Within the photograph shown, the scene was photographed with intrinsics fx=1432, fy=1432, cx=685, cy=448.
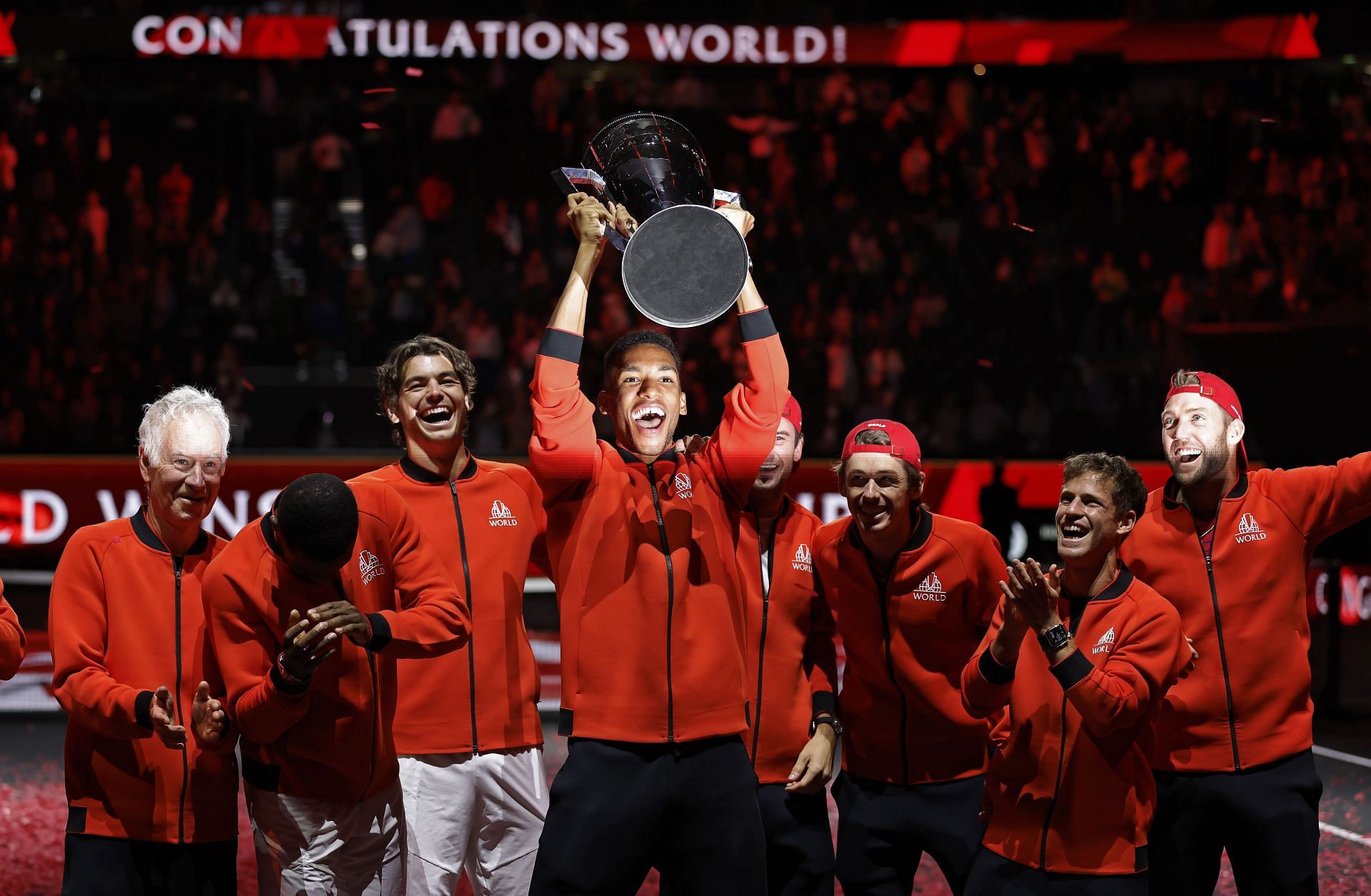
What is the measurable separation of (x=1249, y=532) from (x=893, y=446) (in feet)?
4.05

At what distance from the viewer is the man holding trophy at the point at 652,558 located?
3771 millimetres

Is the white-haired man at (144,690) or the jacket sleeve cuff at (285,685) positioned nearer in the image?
the jacket sleeve cuff at (285,685)

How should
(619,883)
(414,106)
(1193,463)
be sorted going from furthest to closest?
(414,106) → (1193,463) → (619,883)

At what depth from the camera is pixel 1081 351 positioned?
1644cm

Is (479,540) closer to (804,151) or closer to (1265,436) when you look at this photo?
(1265,436)

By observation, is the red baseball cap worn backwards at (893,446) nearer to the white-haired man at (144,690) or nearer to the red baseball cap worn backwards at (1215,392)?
the red baseball cap worn backwards at (1215,392)

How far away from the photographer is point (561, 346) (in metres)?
3.93

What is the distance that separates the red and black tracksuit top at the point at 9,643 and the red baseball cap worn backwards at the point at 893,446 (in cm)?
252

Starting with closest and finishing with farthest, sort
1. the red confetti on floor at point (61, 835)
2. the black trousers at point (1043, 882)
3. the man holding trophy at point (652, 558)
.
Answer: the man holding trophy at point (652, 558), the black trousers at point (1043, 882), the red confetti on floor at point (61, 835)

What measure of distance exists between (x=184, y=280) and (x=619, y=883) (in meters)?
14.5

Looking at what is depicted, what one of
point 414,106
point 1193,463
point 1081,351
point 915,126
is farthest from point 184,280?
point 1193,463

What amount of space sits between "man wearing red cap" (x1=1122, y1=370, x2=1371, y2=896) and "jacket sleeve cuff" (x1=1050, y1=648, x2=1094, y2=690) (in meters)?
0.99

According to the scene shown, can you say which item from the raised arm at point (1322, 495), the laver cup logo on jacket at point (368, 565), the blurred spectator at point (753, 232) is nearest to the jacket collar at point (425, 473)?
the laver cup logo on jacket at point (368, 565)

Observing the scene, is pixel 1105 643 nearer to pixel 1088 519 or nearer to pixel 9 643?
pixel 1088 519
